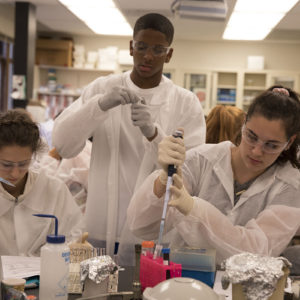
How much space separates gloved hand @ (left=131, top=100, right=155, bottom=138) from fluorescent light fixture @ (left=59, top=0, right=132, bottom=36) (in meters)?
3.43

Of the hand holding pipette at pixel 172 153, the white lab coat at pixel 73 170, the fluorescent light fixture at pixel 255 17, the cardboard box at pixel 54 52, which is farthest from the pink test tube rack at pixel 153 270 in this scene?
the cardboard box at pixel 54 52

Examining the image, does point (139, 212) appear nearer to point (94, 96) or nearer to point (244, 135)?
point (244, 135)

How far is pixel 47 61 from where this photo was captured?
303 inches

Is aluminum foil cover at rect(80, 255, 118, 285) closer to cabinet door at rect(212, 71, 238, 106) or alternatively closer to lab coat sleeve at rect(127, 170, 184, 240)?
lab coat sleeve at rect(127, 170, 184, 240)

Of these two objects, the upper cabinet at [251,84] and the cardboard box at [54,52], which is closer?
the upper cabinet at [251,84]

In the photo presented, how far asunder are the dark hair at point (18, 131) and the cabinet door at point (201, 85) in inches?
223

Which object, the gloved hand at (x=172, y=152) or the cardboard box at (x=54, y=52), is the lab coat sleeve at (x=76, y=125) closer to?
the gloved hand at (x=172, y=152)

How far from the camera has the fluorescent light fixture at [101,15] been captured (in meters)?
5.10

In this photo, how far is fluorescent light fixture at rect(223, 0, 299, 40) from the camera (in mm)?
4832

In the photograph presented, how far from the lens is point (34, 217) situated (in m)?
1.86

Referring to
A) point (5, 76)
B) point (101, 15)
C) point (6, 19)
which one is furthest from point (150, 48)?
point (5, 76)

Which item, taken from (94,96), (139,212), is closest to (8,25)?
(94,96)

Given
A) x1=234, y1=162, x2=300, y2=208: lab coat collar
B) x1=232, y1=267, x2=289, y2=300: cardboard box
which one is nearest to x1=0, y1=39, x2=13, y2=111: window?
x1=234, y1=162, x2=300, y2=208: lab coat collar

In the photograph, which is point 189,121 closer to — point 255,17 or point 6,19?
point 255,17
